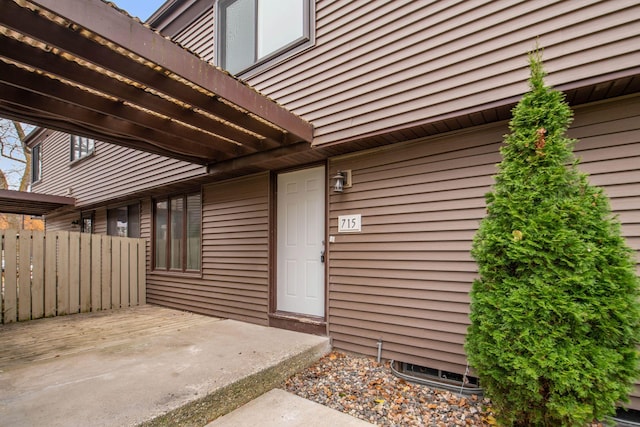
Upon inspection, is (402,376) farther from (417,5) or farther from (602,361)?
(417,5)

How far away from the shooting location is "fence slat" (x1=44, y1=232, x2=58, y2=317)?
5527 millimetres

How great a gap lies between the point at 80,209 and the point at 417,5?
9587 mm

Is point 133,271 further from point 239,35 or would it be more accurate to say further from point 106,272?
point 239,35

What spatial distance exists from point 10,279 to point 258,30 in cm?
544

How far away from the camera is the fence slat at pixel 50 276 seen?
18.1 feet

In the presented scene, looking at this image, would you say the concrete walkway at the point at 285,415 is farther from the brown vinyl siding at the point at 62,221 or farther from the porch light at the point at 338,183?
the brown vinyl siding at the point at 62,221

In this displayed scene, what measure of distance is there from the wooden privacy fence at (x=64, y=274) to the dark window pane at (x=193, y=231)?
57.9 inches

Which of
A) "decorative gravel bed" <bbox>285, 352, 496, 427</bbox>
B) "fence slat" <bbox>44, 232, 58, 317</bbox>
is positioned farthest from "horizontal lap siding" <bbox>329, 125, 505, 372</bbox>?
"fence slat" <bbox>44, 232, 58, 317</bbox>

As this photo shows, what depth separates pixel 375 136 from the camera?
3.38m

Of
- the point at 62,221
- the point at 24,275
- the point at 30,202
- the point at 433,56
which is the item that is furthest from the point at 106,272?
the point at 433,56

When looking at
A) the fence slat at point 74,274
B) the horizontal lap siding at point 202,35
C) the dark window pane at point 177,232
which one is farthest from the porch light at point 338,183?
the fence slat at point 74,274

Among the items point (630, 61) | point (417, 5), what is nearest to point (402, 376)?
point (630, 61)

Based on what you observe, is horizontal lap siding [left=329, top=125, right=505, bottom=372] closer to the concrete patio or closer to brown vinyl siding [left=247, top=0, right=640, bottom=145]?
brown vinyl siding [left=247, top=0, right=640, bottom=145]

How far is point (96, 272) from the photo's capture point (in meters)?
6.04
